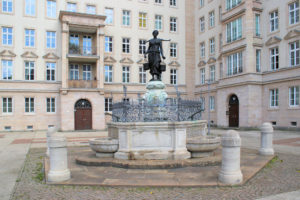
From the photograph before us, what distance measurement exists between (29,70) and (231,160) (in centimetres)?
2783

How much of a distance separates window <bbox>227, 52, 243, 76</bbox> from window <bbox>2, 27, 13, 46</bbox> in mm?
24591

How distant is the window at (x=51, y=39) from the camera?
29641 millimetres

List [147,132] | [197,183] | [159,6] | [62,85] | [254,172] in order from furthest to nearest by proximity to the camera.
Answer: [159,6] < [62,85] < [147,132] < [254,172] < [197,183]

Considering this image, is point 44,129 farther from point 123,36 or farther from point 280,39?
point 280,39

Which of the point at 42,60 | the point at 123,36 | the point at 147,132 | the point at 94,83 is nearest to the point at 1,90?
the point at 42,60

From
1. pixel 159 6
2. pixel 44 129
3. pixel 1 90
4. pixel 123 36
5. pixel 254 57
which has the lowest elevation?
pixel 44 129

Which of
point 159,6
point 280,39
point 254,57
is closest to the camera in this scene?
point 280,39

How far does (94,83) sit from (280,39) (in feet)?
65.5

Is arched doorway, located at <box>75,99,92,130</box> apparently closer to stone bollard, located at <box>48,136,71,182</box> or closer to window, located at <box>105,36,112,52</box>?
window, located at <box>105,36,112,52</box>

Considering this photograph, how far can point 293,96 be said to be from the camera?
2283 centimetres

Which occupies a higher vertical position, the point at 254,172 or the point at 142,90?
the point at 142,90

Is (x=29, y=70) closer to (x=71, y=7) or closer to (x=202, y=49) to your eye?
(x=71, y=7)

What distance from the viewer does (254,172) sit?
7430 mm

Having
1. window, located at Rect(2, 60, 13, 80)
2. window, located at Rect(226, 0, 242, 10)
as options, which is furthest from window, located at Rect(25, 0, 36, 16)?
window, located at Rect(226, 0, 242, 10)
